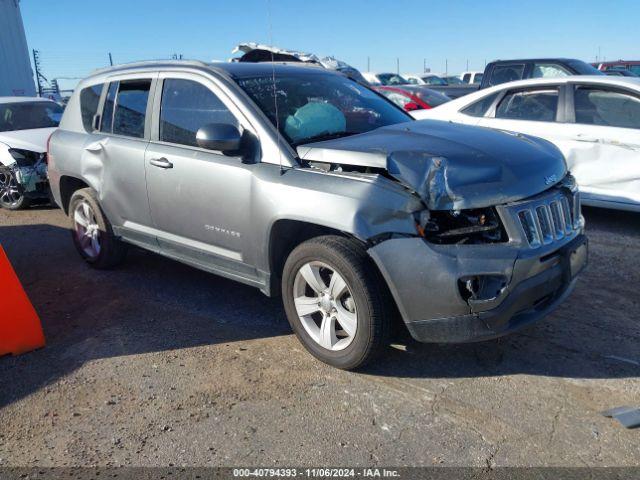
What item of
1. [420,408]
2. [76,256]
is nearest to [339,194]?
[420,408]

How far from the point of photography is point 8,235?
6844 mm

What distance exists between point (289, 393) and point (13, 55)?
Answer: 649 inches

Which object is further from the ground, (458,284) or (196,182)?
(196,182)

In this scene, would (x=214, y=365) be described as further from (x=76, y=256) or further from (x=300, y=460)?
(x=76, y=256)

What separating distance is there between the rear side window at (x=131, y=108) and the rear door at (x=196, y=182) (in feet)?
0.70

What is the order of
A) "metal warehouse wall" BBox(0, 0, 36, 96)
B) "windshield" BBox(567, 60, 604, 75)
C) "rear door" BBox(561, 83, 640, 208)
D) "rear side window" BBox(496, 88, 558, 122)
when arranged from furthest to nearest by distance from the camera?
1. "metal warehouse wall" BBox(0, 0, 36, 96)
2. "windshield" BBox(567, 60, 604, 75)
3. "rear side window" BBox(496, 88, 558, 122)
4. "rear door" BBox(561, 83, 640, 208)

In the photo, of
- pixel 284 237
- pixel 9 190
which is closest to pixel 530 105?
pixel 284 237

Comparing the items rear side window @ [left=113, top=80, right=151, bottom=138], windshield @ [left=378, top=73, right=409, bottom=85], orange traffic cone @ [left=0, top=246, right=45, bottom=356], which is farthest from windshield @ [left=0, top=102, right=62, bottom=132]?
windshield @ [left=378, top=73, right=409, bottom=85]

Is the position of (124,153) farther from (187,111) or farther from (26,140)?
(26,140)

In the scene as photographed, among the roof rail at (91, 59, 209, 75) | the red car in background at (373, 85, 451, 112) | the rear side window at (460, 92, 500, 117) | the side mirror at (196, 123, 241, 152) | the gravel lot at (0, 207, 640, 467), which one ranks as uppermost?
the roof rail at (91, 59, 209, 75)

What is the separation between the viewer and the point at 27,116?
877cm

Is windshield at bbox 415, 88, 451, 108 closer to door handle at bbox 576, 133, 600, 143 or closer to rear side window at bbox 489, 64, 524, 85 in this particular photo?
rear side window at bbox 489, 64, 524, 85

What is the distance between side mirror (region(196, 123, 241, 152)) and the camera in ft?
11.5

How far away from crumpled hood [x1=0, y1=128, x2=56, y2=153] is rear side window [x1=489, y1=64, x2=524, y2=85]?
7456 millimetres
